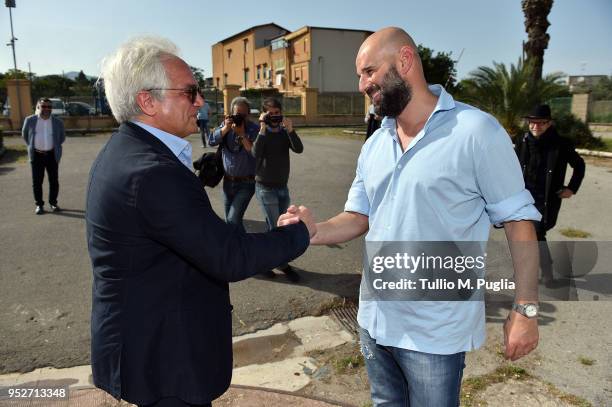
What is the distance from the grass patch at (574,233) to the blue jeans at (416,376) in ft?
19.3

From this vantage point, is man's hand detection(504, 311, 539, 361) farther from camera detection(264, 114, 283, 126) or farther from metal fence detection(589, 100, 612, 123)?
metal fence detection(589, 100, 612, 123)

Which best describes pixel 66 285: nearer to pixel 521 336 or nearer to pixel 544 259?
pixel 521 336

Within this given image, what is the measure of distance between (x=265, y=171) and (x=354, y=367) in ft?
8.77

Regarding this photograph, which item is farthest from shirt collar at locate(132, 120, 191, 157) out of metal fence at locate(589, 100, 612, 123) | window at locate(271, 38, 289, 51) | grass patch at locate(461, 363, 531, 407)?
window at locate(271, 38, 289, 51)

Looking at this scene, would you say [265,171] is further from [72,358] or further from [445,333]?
[445,333]

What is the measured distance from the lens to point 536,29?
1995cm

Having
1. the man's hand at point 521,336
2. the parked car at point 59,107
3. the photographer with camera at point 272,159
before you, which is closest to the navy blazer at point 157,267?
the man's hand at point 521,336

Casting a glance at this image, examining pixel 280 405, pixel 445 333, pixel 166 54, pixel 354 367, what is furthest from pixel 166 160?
pixel 354 367

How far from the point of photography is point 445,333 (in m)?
1.98

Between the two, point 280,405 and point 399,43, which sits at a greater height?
point 399,43

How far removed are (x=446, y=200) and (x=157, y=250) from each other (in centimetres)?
113

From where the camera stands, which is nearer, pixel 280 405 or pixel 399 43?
pixel 399 43

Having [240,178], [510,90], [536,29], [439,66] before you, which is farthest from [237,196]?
[439,66]

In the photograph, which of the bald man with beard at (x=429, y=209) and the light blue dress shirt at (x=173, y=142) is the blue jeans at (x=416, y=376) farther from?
the light blue dress shirt at (x=173, y=142)
